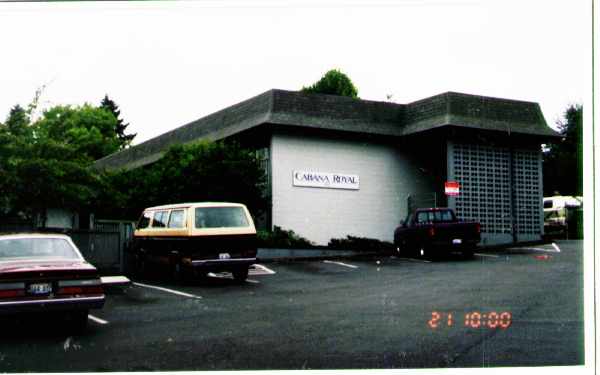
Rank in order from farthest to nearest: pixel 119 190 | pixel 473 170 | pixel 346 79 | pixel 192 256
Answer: pixel 346 79 < pixel 119 190 < pixel 473 170 < pixel 192 256

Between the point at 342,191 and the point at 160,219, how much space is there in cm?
567

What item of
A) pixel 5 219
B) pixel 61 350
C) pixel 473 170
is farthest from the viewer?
pixel 473 170

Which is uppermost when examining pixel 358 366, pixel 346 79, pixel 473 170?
pixel 346 79

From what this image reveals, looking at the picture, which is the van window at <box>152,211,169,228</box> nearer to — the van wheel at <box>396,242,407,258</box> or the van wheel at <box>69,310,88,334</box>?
the van wheel at <box>69,310,88,334</box>

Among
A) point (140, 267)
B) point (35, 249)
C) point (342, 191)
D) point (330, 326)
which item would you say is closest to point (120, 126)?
point (342, 191)

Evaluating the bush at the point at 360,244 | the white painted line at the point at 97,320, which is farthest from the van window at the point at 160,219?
the bush at the point at 360,244

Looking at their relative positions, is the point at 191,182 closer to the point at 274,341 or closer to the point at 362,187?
the point at 362,187

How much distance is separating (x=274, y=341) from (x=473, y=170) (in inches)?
391

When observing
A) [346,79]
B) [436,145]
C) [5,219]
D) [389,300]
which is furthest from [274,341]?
[346,79]

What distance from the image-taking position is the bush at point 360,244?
17.6 meters

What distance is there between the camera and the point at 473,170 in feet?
54.2

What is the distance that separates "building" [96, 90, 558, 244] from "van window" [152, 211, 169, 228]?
16.4ft

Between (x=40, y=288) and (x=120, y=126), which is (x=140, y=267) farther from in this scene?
(x=120, y=126)

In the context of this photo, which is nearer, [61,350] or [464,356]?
[464,356]
